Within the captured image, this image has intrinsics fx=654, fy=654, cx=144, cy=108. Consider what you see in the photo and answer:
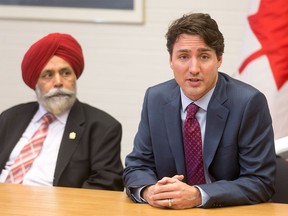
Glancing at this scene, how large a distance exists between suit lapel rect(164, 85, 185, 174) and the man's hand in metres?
0.20

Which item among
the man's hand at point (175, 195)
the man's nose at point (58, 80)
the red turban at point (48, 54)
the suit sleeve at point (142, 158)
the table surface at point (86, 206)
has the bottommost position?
the table surface at point (86, 206)

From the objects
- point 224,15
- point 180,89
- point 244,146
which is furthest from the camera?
point 224,15

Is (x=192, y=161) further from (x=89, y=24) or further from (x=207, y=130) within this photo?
(x=89, y=24)

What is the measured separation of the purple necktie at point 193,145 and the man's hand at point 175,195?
0.64ft

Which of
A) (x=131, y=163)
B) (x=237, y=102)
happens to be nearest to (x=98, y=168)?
(x=131, y=163)

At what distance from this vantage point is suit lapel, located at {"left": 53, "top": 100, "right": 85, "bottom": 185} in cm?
327

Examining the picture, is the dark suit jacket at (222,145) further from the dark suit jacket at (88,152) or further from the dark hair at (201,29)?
the dark suit jacket at (88,152)

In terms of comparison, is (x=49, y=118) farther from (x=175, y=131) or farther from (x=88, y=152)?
(x=175, y=131)

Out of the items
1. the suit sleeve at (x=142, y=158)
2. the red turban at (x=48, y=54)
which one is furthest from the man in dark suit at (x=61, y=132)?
the suit sleeve at (x=142, y=158)

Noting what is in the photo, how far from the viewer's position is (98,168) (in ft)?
10.6

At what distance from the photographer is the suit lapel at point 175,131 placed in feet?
8.72

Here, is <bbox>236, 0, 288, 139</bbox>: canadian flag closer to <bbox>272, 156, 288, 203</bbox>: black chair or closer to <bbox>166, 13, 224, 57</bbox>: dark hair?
<bbox>272, 156, 288, 203</bbox>: black chair

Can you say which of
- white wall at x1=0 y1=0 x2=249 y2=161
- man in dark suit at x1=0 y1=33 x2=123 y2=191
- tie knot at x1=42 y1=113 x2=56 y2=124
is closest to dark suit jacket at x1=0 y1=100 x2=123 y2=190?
man in dark suit at x1=0 y1=33 x2=123 y2=191

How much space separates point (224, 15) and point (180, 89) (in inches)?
76.4
